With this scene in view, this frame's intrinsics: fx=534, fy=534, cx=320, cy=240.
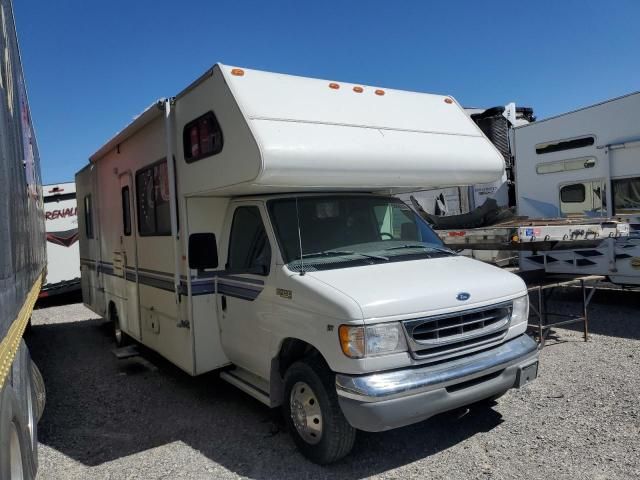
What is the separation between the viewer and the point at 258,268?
4.48m

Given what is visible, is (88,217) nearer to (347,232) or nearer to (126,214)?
(126,214)

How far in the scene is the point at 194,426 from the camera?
4809mm

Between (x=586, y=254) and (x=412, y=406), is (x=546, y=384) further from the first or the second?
(x=586, y=254)

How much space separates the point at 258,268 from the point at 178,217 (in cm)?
118

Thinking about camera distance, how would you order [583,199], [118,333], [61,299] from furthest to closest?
[61,299]
[583,199]
[118,333]

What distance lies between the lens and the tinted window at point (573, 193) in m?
9.27

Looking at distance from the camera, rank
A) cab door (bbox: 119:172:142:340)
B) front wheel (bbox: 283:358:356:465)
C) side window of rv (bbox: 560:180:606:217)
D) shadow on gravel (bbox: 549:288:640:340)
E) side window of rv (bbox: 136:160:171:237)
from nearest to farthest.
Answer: front wheel (bbox: 283:358:356:465) < side window of rv (bbox: 136:160:171:237) < cab door (bbox: 119:172:142:340) < shadow on gravel (bbox: 549:288:640:340) < side window of rv (bbox: 560:180:606:217)

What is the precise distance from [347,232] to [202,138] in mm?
1544

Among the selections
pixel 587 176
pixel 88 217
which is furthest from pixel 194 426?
pixel 587 176

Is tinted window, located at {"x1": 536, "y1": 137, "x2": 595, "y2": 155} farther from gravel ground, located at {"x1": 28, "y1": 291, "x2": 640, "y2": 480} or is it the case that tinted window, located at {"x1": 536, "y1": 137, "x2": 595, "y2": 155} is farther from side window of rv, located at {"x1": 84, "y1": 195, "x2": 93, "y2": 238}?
side window of rv, located at {"x1": 84, "y1": 195, "x2": 93, "y2": 238}

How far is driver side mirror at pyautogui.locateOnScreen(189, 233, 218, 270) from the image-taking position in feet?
14.9

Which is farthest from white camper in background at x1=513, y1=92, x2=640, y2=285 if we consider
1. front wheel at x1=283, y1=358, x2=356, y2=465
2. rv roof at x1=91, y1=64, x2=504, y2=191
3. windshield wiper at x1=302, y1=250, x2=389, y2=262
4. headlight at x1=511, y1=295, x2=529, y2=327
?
front wheel at x1=283, y1=358, x2=356, y2=465

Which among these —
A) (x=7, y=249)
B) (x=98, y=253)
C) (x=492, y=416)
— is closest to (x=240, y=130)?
(x=7, y=249)

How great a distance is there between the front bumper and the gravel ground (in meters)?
0.53
